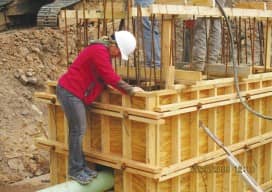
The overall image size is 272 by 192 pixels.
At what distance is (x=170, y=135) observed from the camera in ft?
20.2

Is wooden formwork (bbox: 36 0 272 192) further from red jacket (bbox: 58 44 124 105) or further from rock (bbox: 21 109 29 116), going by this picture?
rock (bbox: 21 109 29 116)

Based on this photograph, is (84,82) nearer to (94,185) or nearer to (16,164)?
(94,185)

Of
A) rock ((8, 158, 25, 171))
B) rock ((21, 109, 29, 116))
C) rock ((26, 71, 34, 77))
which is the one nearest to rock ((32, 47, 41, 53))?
rock ((26, 71, 34, 77))

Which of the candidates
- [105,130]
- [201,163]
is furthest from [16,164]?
[201,163]

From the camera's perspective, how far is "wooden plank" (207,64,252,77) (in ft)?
23.1

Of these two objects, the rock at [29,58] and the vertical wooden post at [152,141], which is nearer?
the vertical wooden post at [152,141]

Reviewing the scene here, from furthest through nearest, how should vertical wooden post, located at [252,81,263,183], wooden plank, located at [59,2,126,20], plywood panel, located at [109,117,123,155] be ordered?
vertical wooden post, located at [252,81,263,183] < wooden plank, located at [59,2,126,20] < plywood panel, located at [109,117,123,155]

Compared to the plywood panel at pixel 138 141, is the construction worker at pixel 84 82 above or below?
above

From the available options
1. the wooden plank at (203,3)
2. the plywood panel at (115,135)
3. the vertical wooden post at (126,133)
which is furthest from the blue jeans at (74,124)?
the wooden plank at (203,3)

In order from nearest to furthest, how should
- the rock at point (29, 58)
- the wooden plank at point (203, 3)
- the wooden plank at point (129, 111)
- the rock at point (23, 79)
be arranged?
1. the wooden plank at point (129, 111)
2. the wooden plank at point (203, 3)
3. the rock at point (23, 79)
4. the rock at point (29, 58)

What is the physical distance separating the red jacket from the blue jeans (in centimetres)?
8

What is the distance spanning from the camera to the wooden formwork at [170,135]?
19.4 ft

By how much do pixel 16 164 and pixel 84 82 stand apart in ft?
12.8

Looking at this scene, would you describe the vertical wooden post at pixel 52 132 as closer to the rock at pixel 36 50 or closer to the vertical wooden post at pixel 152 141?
the vertical wooden post at pixel 152 141
